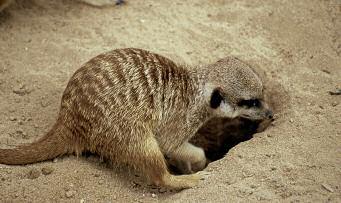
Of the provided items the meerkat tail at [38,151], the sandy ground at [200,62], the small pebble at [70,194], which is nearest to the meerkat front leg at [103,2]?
the sandy ground at [200,62]

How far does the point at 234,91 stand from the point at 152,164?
2.17ft

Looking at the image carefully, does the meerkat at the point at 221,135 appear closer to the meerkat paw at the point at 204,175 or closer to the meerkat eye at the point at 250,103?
the meerkat eye at the point at 250,103

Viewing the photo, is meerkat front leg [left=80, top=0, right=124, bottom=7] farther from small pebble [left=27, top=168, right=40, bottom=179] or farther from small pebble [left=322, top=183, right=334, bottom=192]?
small pebble [left=322, top=183, right=334, bottom=192]

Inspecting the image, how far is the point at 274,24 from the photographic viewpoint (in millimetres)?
3711

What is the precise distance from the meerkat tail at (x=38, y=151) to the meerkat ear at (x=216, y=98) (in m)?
0.88

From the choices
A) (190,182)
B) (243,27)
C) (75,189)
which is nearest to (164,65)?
(190,182)

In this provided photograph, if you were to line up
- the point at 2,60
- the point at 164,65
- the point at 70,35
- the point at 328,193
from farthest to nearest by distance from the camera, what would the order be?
the point at 70,35 < the point at 2,60 < the point at 164,65 < the point at 328,193

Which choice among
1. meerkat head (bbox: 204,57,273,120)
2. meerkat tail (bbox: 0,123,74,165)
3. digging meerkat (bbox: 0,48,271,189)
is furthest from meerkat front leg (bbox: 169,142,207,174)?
meerkat tail (bbox: 0,123,74,165)

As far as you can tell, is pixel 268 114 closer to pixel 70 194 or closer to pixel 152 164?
pixel 152 164

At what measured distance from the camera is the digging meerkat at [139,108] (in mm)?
2529

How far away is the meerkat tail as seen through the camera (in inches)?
98.8

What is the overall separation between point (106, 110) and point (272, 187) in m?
0.94

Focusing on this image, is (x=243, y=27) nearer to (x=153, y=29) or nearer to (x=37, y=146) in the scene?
(x=153, y=29)

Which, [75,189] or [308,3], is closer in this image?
[75,189]
